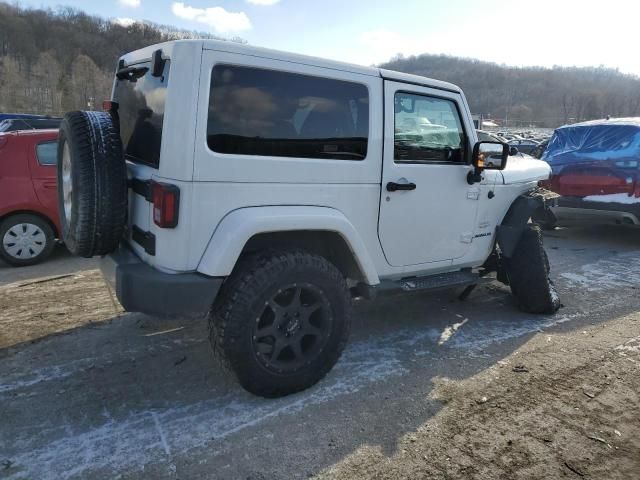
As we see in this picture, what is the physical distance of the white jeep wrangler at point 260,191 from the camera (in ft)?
8.87

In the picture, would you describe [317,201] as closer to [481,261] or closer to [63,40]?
[481,261]

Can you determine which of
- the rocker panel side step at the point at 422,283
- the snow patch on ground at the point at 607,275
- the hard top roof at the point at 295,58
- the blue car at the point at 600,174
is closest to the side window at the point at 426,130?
the hard top roof at the point at 295,58

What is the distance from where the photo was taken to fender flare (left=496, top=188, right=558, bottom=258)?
4.41m

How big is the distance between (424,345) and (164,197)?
2.36 m

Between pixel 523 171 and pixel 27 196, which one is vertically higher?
pixel 523 171

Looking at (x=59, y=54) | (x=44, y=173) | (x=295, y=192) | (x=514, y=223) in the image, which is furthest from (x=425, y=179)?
(x=59, y=54)

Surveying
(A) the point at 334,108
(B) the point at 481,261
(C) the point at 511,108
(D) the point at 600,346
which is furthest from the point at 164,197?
(C) the point at 511,108

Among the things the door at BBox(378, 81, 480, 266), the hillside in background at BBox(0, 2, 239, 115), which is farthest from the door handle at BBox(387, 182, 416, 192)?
the hillside in background at BBox(0, 2, 239, 115)

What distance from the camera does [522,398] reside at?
3168 millimetres

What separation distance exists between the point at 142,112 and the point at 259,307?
148 cm

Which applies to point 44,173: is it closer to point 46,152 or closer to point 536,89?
point 46,152

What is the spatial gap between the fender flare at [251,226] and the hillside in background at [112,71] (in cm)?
6148

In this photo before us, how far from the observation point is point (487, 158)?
12.8 ft

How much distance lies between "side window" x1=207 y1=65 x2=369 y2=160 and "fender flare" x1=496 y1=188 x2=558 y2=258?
1799mm
